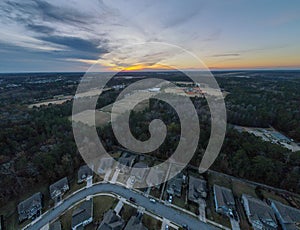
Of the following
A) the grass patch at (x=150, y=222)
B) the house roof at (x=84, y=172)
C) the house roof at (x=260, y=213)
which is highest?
the house roof at (x=84, y=172)

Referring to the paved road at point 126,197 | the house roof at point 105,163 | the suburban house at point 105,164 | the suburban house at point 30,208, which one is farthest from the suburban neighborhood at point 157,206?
the house roof at point 105,163

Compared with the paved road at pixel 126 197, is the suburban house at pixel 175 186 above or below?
above

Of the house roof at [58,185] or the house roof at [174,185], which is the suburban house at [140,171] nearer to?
the house roof at [174,185]

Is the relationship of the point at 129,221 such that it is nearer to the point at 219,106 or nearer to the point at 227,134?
the point at 227,134

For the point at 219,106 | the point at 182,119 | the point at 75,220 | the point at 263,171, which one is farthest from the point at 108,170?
the point at 219,106

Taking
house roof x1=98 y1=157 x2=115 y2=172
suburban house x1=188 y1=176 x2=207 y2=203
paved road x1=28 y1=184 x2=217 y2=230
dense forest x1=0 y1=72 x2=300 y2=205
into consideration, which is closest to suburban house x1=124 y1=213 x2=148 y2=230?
paved road x1=28 y1=184 x2=217 y2=230

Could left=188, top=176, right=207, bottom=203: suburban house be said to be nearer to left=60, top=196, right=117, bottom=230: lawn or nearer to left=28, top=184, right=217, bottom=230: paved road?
left=28, top=184, right=217, bottom=230: paved road

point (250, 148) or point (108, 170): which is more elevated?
point (250, 148)
